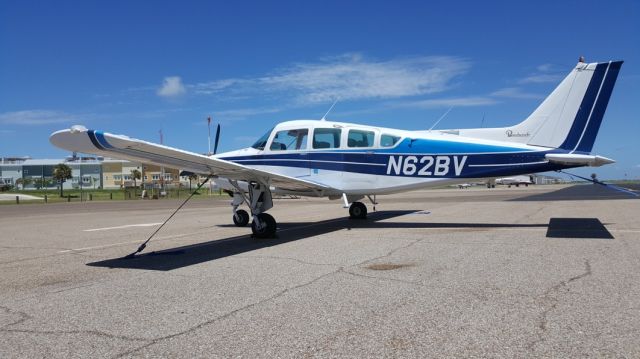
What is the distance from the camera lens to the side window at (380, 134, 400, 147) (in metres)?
12.5

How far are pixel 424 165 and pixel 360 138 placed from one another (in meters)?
1.86

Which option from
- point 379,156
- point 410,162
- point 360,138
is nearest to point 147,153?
point 360,138

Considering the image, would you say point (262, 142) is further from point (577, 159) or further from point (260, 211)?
point (577, 159)

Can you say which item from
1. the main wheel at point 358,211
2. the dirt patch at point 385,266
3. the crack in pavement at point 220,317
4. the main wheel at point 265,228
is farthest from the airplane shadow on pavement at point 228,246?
the dirt patch at point 385,266

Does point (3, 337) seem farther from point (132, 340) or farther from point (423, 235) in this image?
point (423, 235)

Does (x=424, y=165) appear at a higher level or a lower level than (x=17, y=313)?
higher

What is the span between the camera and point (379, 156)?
12.5m

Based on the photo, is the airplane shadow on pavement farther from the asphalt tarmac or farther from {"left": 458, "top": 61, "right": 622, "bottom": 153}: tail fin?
{"left": 458, "top": 61, "right": 622, "bottom": 153}: tail fin

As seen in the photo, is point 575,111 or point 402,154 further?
point 402,154

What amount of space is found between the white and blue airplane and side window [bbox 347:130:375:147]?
3 centimetres

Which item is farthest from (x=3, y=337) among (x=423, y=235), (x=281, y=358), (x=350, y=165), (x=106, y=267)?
(x=350, y=165)

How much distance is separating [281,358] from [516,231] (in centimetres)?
894

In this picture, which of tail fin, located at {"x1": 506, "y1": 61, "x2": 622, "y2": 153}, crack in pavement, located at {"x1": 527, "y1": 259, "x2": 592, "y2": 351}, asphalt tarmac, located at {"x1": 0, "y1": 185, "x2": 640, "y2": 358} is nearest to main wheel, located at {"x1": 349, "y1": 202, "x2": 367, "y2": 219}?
asphalt tarmac, located at {"x1": 0, "y1": 185, "x2": 640, "y2": 358}

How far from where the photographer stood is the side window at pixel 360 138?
12.8m
